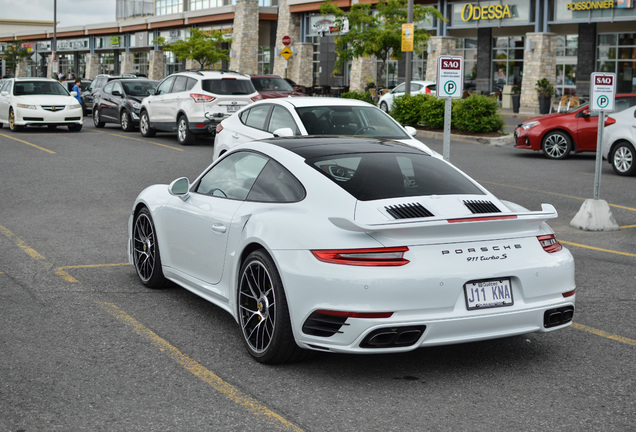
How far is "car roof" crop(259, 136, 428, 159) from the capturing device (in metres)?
6.01

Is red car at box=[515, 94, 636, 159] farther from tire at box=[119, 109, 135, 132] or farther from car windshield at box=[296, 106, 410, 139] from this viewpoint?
tire at box=[119, 109, 135, 132]

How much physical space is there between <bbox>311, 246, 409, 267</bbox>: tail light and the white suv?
55.8ft

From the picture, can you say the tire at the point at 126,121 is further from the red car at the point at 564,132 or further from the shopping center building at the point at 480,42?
the red car at the point at 564,132

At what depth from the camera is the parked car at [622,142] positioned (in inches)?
657

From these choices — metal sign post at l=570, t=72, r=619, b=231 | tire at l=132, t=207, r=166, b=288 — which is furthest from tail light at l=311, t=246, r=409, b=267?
metal sign post at l=570, t=72, r=619, b=231

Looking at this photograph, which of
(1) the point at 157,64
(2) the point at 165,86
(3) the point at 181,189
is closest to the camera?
(3) the point at 181,189

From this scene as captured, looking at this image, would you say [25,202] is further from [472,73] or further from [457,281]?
[472,73]

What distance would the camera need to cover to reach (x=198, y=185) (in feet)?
22.3

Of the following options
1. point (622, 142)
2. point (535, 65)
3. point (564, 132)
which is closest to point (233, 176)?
point (622, 142)

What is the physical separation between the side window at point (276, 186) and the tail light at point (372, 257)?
2.39 feet

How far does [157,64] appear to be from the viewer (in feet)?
229

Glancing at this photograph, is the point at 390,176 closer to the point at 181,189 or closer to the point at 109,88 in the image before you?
the point at 181,189

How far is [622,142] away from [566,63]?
26.2m

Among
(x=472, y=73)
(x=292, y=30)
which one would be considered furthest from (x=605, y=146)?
(x=292, y=30)
